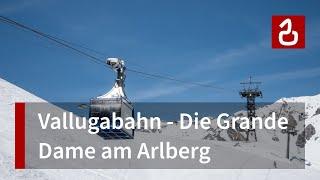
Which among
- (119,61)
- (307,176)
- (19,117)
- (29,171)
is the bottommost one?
(307,176)

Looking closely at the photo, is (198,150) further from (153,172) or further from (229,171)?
(153,172)

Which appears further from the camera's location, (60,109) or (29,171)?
(60,109)

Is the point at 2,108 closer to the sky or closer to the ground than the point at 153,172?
closer to the sky

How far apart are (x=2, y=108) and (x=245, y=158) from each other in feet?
88.0

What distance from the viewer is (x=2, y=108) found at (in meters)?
44.7

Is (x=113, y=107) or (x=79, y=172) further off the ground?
(x=113, y=107)

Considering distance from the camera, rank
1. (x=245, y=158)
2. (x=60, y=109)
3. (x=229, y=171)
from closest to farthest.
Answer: (x=229, y=171), (x=245, y=158), (x=60, y=109)

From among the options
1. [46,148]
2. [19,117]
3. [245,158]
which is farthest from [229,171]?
[19,117]

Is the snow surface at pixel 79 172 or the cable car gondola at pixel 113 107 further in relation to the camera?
the snow surface at pixel 79 172

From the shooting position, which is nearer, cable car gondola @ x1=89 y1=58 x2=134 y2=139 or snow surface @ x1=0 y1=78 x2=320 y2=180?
cable car gondola @ x1=89 y1=58 x2=134 y2=139

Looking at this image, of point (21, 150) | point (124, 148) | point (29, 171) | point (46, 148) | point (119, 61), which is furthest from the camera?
point (124, 148)

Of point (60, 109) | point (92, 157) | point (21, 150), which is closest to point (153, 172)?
point (92, 157)

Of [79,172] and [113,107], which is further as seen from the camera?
[79,172]

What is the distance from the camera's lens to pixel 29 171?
103 feet
